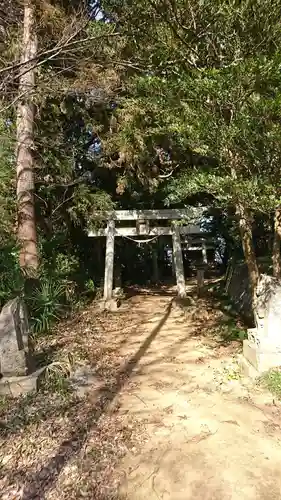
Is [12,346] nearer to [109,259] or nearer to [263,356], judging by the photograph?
[263,356]

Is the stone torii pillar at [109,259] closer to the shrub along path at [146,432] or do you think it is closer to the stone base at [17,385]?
the shrub along path at [146,432]

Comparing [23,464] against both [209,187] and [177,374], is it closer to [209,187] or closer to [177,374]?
[177,374]

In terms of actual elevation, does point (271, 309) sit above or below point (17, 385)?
above

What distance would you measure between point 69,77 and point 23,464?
7062mm

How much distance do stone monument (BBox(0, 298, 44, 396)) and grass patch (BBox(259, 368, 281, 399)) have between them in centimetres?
242

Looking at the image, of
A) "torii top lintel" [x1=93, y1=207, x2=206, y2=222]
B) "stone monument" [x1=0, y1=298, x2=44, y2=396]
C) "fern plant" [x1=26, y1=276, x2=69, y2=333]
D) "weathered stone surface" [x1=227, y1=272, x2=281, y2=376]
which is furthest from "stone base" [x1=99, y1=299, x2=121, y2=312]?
"weathered stone surface" [x1=227, y1=272, x2=281, y2=376]

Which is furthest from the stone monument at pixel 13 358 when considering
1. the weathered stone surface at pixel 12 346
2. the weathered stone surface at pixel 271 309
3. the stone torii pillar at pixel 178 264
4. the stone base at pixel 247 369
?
the stone torii pillar at pixel 178 264

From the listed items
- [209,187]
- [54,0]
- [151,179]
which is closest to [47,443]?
[209,187]

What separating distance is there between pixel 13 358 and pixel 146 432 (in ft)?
5.12

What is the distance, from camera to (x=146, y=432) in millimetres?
3107

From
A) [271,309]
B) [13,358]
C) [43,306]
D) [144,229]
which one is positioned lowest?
[13,358]

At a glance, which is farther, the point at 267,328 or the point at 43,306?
the point at 43,306

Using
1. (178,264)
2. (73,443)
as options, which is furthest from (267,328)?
(178,264)

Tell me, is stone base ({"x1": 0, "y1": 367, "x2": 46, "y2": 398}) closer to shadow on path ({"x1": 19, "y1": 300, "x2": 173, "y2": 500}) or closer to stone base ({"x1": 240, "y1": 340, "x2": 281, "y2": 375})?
shadow on path ({"x1": 19, "y1": 300, "x2": 173, "y2": 500})
